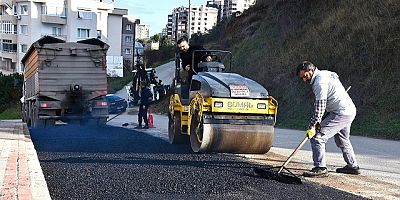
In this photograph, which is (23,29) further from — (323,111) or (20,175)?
(323,111)

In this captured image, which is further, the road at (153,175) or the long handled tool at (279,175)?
the long handled tool at (279,175)

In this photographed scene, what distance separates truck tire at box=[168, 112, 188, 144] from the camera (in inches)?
419

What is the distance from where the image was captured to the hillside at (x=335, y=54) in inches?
700

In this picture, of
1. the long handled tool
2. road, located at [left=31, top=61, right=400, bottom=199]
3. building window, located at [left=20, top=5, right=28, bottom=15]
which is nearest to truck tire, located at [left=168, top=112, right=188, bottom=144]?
road, located at [left=31, top=61, right=400, bottom=199]

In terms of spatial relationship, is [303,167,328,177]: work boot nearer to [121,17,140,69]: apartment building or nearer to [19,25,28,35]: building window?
[19,25,28,35]: building window

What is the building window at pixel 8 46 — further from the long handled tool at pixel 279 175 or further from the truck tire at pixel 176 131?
the long handled tool at pixel 279 175

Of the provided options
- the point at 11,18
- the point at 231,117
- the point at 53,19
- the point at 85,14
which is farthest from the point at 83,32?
the point at 231,117

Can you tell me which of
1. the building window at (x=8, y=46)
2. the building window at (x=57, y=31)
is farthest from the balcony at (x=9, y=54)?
the building window at (x=57, y=31)

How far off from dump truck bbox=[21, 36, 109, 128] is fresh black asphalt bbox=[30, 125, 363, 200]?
5740 millimetres

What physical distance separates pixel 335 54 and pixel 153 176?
1597 cm

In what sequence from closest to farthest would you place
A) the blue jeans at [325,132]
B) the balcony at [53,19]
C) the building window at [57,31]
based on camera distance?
the blue jeans at [325,132] → the balcony at [53,19] → the building window at [57,31]

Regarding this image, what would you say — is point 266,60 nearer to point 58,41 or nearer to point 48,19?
point 58,41

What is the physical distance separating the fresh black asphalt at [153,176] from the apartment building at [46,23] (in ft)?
166

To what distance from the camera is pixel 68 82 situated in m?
16.3
